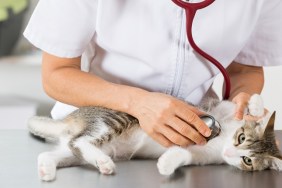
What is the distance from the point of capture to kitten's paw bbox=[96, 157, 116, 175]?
0.98 m

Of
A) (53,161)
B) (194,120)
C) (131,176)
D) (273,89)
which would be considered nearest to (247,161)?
(194,120)

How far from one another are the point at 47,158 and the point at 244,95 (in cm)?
45

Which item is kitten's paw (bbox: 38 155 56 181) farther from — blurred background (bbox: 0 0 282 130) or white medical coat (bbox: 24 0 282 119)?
blurred background (bbox: 0 0 282 130)

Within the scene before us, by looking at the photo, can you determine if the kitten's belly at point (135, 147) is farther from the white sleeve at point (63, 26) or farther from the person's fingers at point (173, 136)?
the white sleeve at point (63, 26)

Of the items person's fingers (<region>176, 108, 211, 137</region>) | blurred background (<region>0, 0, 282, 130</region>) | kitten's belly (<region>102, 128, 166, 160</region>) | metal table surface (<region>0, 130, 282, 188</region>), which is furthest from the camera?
blurred background (<region>0, 0, 282, 130</region>)

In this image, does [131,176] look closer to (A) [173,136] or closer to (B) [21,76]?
(A) [173,136]

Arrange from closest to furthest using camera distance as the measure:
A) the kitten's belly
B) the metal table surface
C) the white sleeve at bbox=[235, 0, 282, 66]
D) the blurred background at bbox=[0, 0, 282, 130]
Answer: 1. the metal table surface
2. the kitten's belly
3. the white sleeve at bbox=[235, 0, 282, 66]
4. the blurred background at bbox=[0, 0, 282, 130]

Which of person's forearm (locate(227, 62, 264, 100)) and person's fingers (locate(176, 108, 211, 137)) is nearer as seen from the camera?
person's fingers (locate(176, 108, 211, 137))

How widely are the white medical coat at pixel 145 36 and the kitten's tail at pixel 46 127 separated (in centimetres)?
14

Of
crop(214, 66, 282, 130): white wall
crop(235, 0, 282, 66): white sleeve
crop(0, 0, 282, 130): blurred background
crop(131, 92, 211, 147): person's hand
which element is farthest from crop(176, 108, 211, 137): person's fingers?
crop(214, 66, 282, 130): white wall

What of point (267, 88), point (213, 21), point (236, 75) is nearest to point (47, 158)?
point (213, 21)

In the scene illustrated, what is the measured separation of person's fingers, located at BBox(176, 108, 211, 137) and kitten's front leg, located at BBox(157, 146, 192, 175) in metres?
0.06

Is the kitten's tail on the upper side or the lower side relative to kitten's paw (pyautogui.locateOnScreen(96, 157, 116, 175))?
lower

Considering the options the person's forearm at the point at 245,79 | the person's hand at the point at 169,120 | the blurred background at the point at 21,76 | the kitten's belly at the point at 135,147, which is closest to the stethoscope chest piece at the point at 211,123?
the person's hand at the point at 169,120
